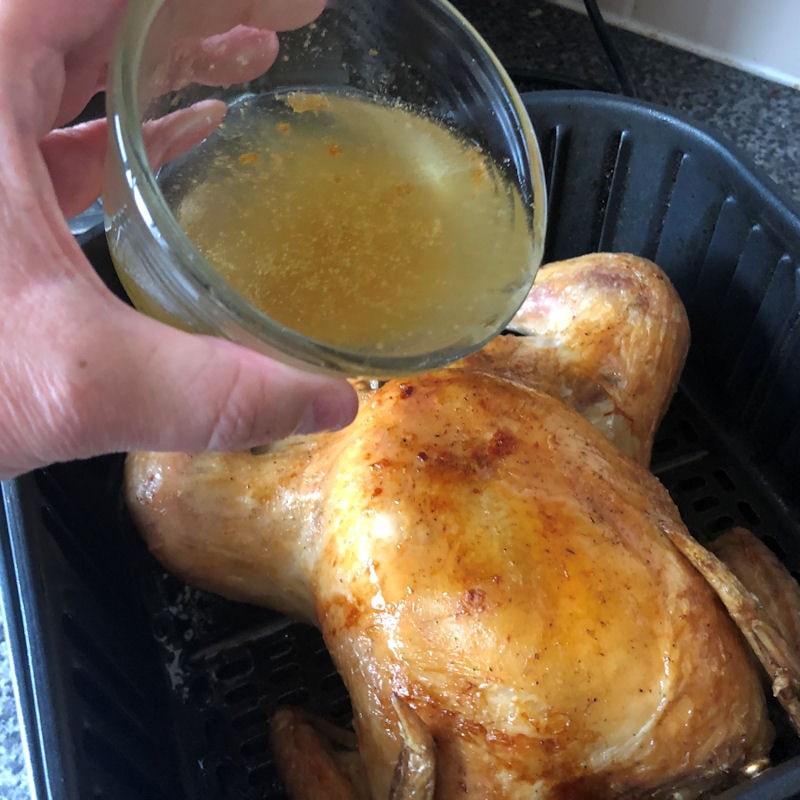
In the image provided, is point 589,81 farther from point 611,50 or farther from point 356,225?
point 356,225

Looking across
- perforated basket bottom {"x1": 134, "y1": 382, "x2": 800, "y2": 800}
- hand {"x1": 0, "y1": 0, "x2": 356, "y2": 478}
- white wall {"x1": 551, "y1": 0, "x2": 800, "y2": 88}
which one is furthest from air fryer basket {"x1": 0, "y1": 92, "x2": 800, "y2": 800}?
white wall {"x1": 551, "y1": 0, "x2": 800, "y2": 88}

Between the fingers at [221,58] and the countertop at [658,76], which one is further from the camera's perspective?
the countertop at [658,76]

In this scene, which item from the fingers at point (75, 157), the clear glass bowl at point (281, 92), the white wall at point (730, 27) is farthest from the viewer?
the white wall at point (730, 27)

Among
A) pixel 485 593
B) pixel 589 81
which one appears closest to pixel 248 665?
pixel 485 593

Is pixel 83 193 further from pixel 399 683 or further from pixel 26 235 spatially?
pixel 399 683

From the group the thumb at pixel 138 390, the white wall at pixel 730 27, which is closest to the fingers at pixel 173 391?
the thumb at pixel 138 390

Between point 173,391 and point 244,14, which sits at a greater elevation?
point 244,14

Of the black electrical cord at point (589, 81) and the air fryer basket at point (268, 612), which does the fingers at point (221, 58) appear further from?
the black electrical cord at point (589, 81)
